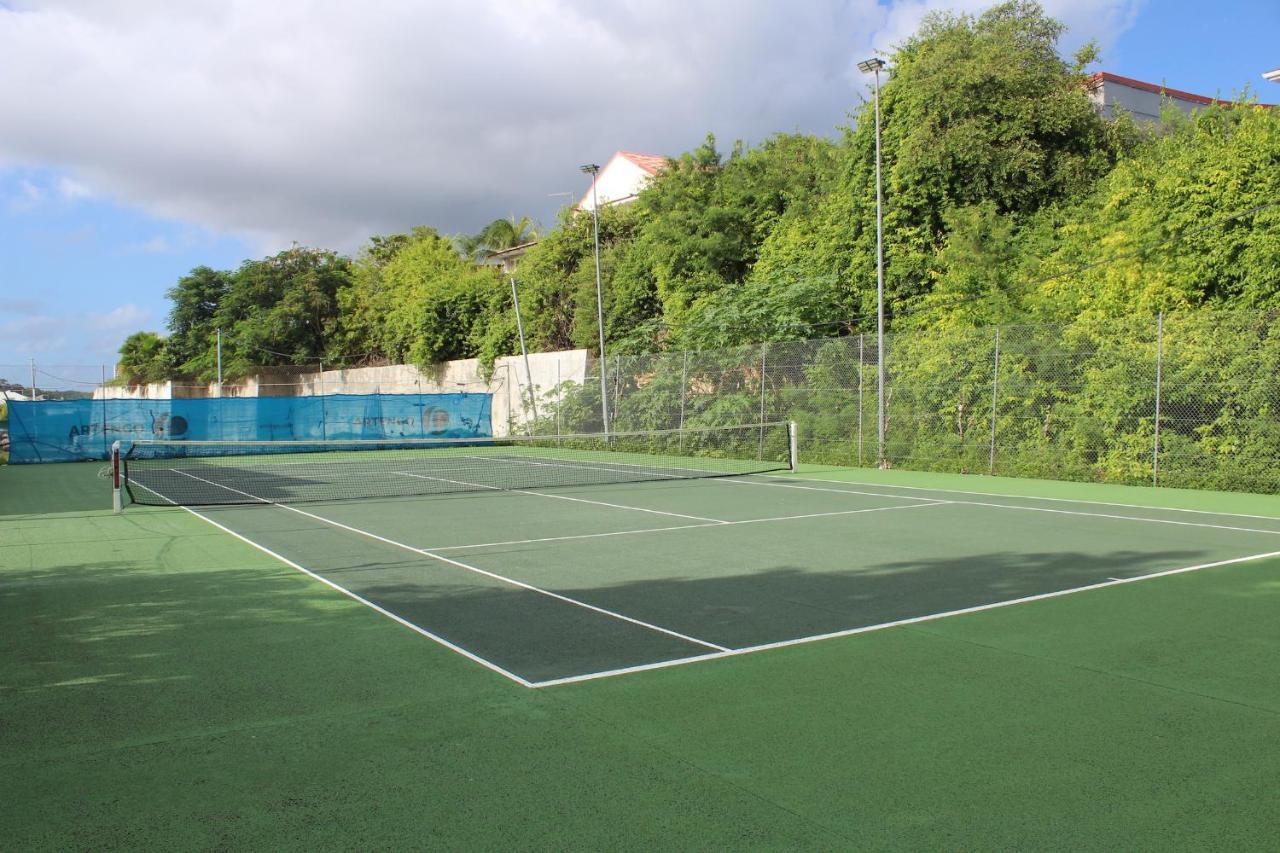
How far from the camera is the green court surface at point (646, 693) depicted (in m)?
3.58

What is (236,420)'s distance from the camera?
102 ft

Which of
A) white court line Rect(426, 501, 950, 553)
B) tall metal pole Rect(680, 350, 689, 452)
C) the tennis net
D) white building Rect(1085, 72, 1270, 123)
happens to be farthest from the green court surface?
white building Rect(1085, 72, 1270, 123)

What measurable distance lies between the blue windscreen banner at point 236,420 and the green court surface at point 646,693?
64.3 ft

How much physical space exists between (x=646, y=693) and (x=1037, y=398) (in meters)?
14.6

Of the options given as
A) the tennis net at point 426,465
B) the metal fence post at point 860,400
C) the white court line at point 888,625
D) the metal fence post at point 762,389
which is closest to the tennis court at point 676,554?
the white court line at point 888,625

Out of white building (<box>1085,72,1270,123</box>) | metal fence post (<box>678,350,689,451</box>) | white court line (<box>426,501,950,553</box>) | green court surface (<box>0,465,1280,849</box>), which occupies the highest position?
white building (<box>1085,72,1270,123</box>)

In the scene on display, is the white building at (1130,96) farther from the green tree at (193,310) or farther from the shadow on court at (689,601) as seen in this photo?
the green tree at (193,310)

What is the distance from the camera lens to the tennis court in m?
6.48

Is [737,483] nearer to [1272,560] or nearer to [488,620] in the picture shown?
[1272,560]

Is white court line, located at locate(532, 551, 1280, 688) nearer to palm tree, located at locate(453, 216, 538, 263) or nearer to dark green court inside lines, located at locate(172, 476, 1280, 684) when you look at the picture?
dark green court inside lines, located at locate(172, 476, 1280, 684)

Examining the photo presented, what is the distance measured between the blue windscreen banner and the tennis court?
38.4 ft

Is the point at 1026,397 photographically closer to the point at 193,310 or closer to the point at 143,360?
the point at 193,310

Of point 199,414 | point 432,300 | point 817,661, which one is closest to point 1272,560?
point 817,661

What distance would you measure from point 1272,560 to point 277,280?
56.3 meters
